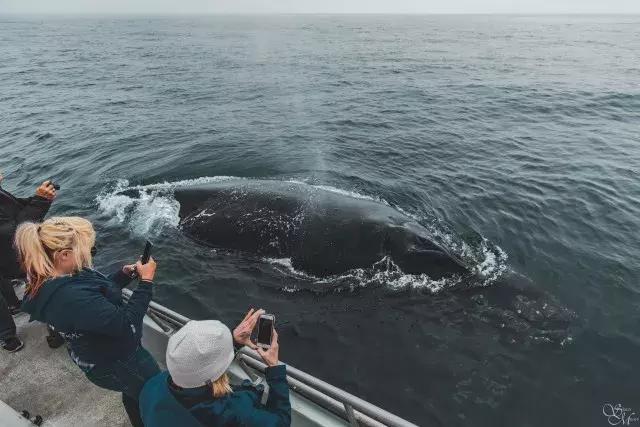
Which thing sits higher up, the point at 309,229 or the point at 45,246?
the point at 45,246

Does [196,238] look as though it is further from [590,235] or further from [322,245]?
[590,235]

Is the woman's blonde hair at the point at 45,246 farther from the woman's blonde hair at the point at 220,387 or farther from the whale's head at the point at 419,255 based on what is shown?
the whale's head at the point at 419,255

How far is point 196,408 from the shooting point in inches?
99.0

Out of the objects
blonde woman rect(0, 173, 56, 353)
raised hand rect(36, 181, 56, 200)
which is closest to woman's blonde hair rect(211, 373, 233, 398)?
blonde woman rect(0, 173, 56, 353)

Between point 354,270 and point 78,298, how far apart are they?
20.1ft

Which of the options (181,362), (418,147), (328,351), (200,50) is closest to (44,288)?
(181,362)

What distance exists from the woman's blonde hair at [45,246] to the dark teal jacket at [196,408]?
124 cm

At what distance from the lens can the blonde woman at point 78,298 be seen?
3.18m

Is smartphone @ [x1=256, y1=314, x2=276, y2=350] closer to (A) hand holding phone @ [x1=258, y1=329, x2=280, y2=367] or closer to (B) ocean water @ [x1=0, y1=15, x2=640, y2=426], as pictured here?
(A) hand holding phone @ [x1=258, y1=329, x2=280, y2=367]

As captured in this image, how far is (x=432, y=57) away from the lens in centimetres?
4800

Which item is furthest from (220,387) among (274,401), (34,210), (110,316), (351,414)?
(34,210)

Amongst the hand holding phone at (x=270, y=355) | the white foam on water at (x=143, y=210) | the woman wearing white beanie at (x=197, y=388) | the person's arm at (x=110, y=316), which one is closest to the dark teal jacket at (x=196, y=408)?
the woman wearing white beanie at (x=197, y=388)

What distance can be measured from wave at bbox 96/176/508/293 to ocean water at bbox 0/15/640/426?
5cm

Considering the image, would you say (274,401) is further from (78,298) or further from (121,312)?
(78,298)
